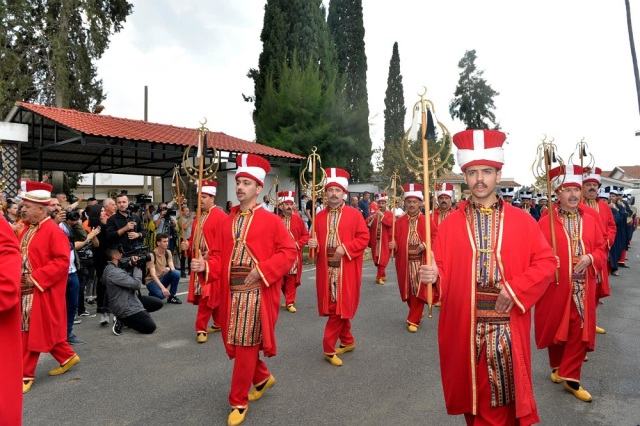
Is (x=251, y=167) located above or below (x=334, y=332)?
above

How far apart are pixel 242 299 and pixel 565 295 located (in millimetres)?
2909

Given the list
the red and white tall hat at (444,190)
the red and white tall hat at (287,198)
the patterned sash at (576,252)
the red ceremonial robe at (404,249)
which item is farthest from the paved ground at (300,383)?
the red and white tall hat at (287,198)

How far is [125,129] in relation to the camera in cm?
1405

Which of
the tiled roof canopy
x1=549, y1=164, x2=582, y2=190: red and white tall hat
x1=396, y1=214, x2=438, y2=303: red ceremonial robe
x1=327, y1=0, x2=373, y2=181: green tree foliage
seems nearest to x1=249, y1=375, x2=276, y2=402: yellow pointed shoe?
x1=396, y1=214, x2=438, y2=303: red ceremonial robe

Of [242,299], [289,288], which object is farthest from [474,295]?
[289,288]

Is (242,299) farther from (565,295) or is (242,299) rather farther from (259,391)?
(565,295)

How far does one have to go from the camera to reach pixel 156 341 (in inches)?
230

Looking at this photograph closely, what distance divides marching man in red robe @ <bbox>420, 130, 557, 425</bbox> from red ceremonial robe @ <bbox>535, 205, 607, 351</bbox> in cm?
163

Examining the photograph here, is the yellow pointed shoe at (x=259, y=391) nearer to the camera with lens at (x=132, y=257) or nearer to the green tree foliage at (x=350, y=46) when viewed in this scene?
the camera with lens at (x=132, y=257)

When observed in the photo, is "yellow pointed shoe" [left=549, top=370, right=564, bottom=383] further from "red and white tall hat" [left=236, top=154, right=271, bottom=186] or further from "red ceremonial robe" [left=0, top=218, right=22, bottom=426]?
"red ceremonial robe" [left=0, top=218, right=22, bottom=426]

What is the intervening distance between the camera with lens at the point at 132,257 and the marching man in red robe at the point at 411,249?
3718 mm

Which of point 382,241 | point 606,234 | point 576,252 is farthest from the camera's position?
point 382,241

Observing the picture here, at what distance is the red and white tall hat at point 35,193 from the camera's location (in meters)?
4.44

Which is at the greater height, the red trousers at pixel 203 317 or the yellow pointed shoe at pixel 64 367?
the red trousers at pixel 203 317
